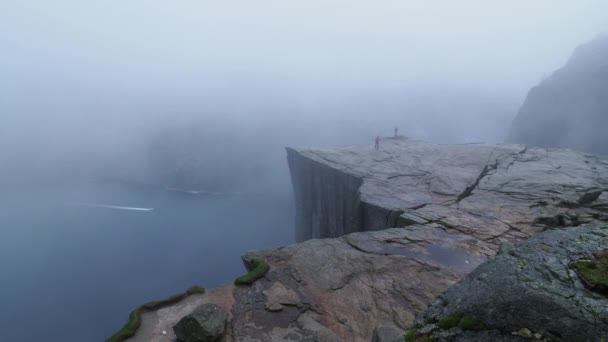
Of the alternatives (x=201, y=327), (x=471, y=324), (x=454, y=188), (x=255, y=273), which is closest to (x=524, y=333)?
(x=471, y=324)

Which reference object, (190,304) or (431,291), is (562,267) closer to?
(431,291)

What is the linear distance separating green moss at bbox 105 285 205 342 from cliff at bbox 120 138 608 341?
0.34 meters

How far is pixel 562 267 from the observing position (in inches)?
194

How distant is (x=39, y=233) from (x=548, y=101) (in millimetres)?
113381

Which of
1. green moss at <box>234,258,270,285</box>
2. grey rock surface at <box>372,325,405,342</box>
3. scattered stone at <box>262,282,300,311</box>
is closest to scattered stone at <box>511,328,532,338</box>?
grey rock surface at <box>372,325,405,342</box>

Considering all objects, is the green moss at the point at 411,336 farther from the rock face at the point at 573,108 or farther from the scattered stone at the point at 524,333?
the rock face at the point at 573,108

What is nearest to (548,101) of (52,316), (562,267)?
(562,267)

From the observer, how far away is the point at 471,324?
4.54 meters

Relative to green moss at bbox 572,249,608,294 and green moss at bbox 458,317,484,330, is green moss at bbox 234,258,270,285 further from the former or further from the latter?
green moss at bbox 572,249,608,294

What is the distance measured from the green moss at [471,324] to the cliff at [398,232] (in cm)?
519

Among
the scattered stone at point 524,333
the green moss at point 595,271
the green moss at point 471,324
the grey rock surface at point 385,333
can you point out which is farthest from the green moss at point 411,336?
the green moss at point 595,271

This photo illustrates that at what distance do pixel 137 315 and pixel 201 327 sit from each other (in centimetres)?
333

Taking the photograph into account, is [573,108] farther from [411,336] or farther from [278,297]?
[411,336]

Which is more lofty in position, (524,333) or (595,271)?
(595,271)
